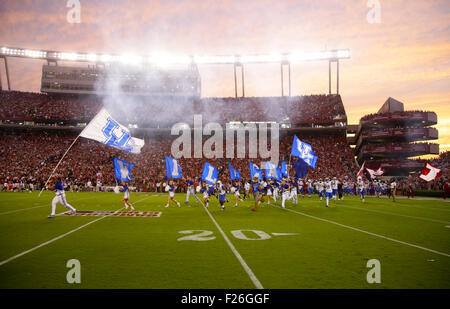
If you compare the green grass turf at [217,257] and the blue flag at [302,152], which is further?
the blue flag at [302,152]

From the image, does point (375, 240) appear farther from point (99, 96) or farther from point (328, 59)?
point (99, 96)

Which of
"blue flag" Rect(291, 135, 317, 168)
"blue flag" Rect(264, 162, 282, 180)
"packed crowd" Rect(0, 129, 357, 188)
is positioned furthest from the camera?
"packed crowd" Rect(0, 129, 357, 188)

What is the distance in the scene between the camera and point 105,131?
1442 centimetres

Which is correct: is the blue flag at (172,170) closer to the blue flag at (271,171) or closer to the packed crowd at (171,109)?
the blue flag at (271,171)

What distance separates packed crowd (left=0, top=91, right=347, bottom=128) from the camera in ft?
189

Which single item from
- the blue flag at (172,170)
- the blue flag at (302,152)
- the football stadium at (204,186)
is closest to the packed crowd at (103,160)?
the football stadium at (204,186)

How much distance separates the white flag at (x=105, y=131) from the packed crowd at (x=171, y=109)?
42.2m

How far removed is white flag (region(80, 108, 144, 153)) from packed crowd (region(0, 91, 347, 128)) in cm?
4225

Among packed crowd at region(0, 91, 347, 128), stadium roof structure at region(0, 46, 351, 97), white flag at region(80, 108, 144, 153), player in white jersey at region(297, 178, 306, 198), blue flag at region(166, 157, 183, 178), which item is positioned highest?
stadium roof structure at region(0, 46, 351, 97)

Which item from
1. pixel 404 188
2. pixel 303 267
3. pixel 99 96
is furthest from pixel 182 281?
pixel 99 96

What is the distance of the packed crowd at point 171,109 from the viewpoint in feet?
189

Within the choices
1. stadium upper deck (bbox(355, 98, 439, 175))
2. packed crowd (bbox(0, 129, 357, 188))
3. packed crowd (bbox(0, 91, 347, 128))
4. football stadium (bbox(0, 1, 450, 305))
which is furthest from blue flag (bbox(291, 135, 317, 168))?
stadium upper deck (bbox(355, 98, 439, 175))

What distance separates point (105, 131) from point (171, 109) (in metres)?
48.3

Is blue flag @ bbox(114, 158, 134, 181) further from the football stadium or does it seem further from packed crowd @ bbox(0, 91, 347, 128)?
packed crowd @ bbox(0, 91, 347, 128)
